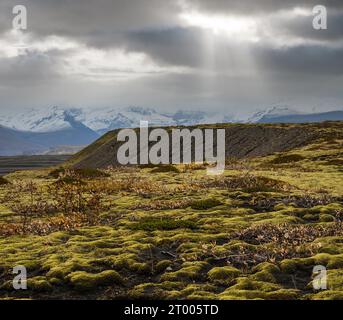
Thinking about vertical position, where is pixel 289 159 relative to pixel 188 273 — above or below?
above

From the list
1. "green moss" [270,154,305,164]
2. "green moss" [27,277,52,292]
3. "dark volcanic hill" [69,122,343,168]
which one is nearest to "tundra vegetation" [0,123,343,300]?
"green moss" [27,277,52,292]

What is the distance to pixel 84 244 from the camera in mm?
20078

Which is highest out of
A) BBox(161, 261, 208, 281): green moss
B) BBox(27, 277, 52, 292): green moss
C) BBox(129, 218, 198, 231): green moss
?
BBox(129, 218, 198, 231): green moss

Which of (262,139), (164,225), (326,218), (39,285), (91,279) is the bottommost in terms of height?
(39,285)

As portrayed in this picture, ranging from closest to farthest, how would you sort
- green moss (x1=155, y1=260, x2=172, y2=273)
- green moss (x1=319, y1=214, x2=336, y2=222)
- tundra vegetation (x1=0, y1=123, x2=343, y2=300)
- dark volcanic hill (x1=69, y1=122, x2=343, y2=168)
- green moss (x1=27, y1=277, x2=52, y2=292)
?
tundra vegetation (x1=0, y1=123, x2=343, y2=300)
green moss (x1=27, y1=277, x2=52, y2=292)
green moss (x1=155, y1=260, x2=172, y2=273)
green moss (x1=319, y1=214, x2=336, y2=222)
dark volcanic hill (x1=69, y1=122, x2=343, y2=168)

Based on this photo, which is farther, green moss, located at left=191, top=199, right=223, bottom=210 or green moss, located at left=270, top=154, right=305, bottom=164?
green moss, located at left=270, top=154, right=305, bottom=164

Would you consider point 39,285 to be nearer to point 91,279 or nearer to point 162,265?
point 91,279

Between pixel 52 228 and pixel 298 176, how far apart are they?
28035 millimetres

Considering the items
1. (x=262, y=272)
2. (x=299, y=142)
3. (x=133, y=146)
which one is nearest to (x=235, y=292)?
(x=262, y=272)

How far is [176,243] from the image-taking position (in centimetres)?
2045

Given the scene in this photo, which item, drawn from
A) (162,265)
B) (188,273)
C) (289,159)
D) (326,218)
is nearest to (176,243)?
(162,265)

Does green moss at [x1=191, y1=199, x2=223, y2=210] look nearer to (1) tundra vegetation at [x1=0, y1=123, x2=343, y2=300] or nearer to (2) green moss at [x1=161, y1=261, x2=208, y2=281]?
(1) tundra vegetation at [x1=0, y1=123, x2=343, y2=300]

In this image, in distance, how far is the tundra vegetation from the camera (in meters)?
15.4

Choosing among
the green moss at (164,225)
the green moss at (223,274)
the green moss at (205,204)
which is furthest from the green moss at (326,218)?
the green moss at (223,274)
